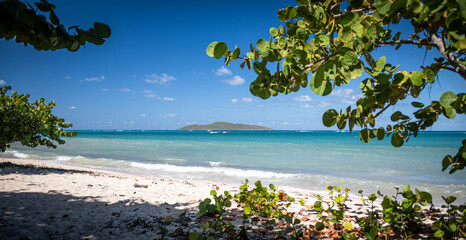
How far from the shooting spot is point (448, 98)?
4.48 ft

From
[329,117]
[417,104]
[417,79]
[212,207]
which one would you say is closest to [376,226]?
[417,104]

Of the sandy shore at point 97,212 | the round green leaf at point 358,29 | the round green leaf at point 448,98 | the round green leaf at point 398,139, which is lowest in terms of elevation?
the sandy shore at point 97,212

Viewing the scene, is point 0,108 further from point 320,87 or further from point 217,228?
point 320,87

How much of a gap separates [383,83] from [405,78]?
0.20 metres

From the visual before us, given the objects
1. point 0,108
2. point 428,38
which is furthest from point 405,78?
point 0,108

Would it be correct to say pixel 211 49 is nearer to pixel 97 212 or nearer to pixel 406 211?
pixel 406 211

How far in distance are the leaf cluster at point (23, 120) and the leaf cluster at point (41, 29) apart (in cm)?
693

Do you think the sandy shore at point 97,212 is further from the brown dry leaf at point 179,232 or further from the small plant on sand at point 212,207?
the small plant on sand at point 212,207

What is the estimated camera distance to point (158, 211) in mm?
3744

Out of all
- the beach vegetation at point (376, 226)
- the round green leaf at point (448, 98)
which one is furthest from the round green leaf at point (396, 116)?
the beach vegetation at point (376, 226)

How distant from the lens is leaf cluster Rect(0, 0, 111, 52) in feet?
3.33

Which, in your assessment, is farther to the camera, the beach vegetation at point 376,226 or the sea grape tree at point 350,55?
the beach vegetation at point 376,226

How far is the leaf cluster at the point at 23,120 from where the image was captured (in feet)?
21.1

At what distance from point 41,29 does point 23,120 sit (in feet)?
25.2
